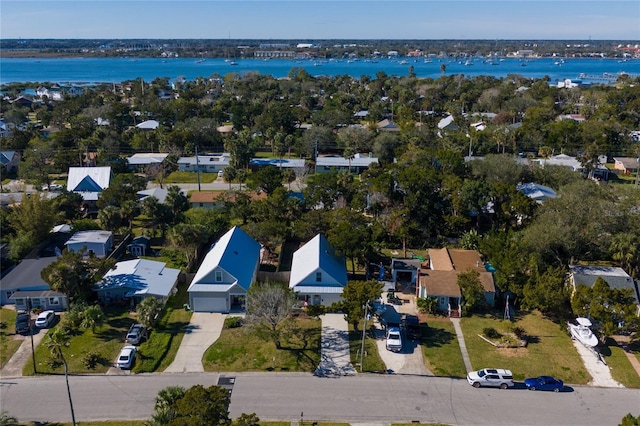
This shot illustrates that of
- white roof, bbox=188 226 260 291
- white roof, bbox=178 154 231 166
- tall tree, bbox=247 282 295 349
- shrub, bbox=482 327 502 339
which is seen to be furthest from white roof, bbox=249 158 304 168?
shrub, bbox=482 327 502 339

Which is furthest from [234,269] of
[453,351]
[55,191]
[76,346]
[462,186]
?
[55,191]

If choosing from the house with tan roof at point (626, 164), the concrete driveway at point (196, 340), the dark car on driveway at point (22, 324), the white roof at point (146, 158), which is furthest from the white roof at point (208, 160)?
the house with tan roof at point (626, 164)

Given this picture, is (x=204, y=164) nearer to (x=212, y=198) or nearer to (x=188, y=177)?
(x=188, y=177)

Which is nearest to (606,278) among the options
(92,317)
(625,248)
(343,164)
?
(625,248)

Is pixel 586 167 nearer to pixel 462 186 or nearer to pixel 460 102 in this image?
pixel 462 186

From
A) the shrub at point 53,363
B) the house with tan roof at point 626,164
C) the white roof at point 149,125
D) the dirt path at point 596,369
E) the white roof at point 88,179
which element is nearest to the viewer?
the dirt path at point 596,369

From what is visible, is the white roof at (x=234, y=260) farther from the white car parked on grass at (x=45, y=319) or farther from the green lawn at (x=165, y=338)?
the white car parked on grass at (x=45, y=319)

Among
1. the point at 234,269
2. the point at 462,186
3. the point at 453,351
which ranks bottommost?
the point at 453,351
